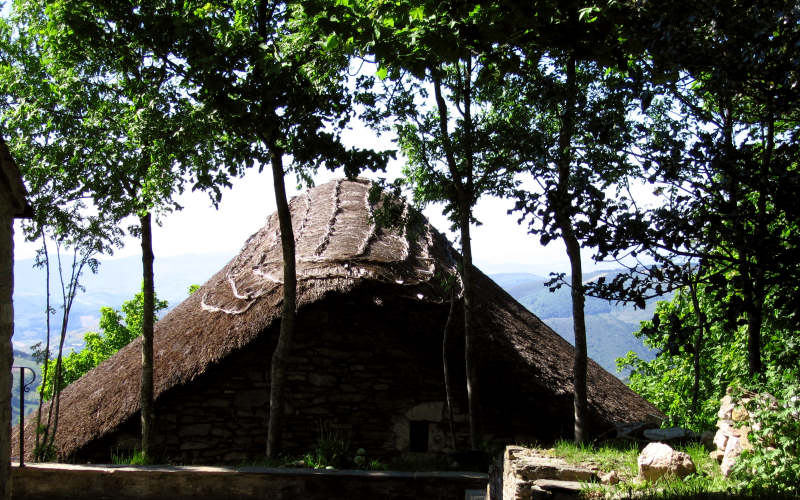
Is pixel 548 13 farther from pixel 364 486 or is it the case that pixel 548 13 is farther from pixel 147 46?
pixel 364 486

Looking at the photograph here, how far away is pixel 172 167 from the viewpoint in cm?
810

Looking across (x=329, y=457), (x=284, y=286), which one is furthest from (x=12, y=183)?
(x=329, y=457)

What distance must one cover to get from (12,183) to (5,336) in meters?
1.22

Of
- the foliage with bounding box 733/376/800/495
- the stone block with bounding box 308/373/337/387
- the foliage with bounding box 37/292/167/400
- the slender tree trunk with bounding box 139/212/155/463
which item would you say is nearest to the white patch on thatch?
the stone block with bounding box 308/373/337/387

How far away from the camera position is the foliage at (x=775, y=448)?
15.6 feet

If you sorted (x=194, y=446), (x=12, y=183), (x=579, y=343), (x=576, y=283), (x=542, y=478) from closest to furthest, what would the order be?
1. (x=12, y=183)
2. (x=542, y=478)
3. (x=576, y=283)
4. (x=579, y=343)
5. (x=194, y=446)

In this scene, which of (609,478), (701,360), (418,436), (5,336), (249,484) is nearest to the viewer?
(5,336)

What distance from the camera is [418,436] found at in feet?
31.9

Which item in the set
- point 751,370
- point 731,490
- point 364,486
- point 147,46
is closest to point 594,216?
point 731,490

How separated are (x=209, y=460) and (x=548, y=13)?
710 centimetres

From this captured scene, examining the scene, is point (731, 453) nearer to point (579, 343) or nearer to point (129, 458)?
point (579, 343)

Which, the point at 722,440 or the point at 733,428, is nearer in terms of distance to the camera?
the point at 733,428

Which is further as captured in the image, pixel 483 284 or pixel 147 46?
pixel 483 284

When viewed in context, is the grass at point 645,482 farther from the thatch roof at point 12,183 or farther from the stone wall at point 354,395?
the thatch roof at point 12,183
